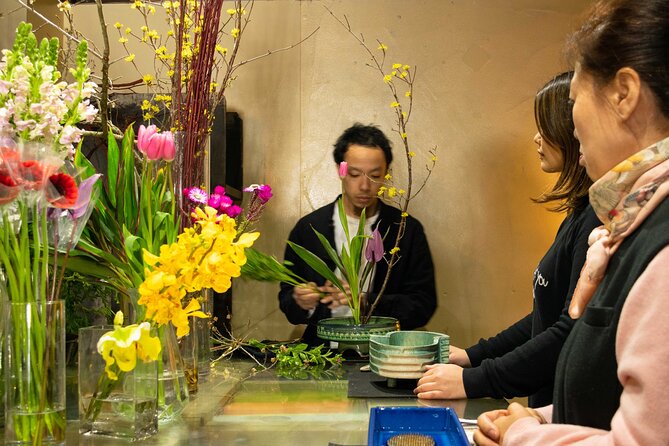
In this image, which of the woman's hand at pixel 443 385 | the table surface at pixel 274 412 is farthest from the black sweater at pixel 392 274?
the woman's hand at pixel 443 385

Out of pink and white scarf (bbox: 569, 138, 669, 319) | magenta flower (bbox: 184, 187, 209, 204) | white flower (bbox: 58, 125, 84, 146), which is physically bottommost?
pink and white scarf (bbox: 569, 138, 669, 319)

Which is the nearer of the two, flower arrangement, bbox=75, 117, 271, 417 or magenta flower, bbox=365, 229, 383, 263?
flower arrangement, bbox=75, 117, 271, 417

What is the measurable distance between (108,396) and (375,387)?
68 cm

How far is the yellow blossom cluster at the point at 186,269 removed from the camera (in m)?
1.08

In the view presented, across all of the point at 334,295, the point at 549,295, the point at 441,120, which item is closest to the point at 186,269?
the point at 549,295

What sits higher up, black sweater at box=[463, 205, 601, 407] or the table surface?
black sweater at box=[463, 205, 601, 407]

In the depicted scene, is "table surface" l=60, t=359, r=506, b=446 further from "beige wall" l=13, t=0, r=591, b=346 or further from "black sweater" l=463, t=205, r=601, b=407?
"beige wall" l=13, t=0, r=591, b=346

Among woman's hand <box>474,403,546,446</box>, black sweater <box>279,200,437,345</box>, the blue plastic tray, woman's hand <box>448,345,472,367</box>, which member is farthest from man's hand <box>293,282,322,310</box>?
woman's hand <box>474,403,546,446</box>

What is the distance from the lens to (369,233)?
10.3ft

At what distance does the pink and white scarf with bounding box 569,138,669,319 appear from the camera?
2.64ft

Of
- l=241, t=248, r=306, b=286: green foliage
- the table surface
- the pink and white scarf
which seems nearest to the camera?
the pink and white scarf

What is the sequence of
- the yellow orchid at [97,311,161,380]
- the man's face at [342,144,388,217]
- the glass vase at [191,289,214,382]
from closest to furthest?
the yellow orchid at [97,311,161,380]
the glass vase at [191,289,214,382]
the man's face at [342,144,388,217]

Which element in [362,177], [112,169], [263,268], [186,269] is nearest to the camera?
[186,269]

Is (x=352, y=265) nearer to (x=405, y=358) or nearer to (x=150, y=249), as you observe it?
(x=405, y=358)
